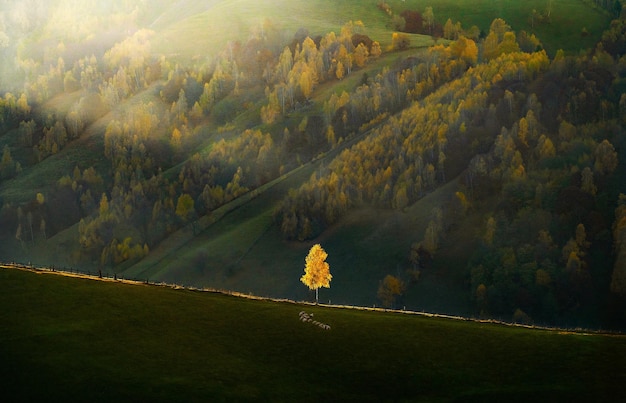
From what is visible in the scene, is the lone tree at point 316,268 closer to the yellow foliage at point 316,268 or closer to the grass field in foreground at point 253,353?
the yellow foliage at point 316,268

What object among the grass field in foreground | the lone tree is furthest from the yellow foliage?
the grass field in foreground

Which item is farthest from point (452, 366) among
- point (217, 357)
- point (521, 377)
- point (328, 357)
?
point (217, 357)

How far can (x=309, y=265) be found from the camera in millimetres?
117438

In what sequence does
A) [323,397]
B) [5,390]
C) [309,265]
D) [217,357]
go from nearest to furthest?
[5,390], [323,397], [217,357], [309,265]

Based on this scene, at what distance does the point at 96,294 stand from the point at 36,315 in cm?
765

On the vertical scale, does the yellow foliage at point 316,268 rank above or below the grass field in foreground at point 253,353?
below

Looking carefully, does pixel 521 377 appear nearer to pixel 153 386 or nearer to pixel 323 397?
pixel 323 397

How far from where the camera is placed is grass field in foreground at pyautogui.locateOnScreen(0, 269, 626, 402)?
58906 millimetres

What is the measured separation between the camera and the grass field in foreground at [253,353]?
5891 cm

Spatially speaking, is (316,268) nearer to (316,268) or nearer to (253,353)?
(316,268)

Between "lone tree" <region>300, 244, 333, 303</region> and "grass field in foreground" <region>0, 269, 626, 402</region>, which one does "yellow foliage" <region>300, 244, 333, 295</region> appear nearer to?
"lone tree" <region>300, 244, 333, 303</region>

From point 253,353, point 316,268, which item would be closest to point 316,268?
point 316,268

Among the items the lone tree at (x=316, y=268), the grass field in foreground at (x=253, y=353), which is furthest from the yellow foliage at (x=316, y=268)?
the grass field in foreground at (x=253, y=353)

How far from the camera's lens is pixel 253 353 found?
6756cm
